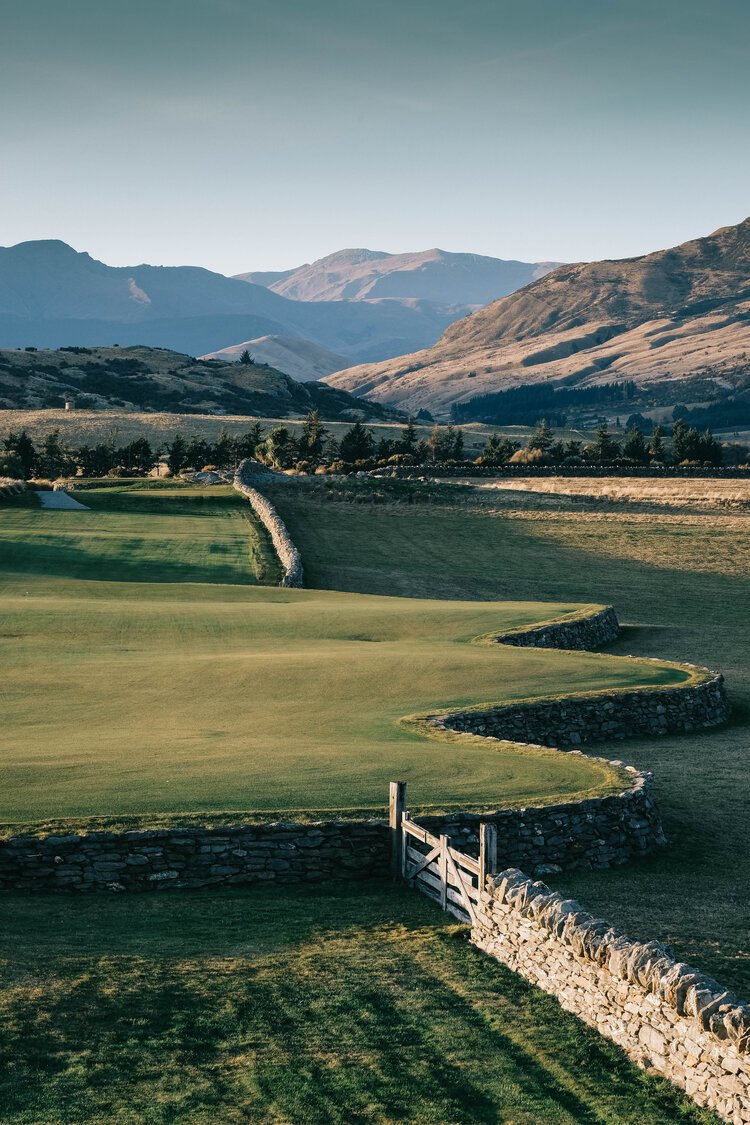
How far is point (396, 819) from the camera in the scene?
58.0 feet

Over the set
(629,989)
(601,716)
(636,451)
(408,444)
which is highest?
(408,444)

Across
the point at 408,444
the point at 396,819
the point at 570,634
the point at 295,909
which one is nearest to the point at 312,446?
the point at 408,444

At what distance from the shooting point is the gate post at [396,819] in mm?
17484

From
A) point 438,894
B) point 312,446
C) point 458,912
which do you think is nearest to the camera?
point 458,912

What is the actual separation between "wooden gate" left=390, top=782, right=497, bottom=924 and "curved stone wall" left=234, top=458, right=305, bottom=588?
3711 cm

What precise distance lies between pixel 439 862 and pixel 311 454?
10114cm

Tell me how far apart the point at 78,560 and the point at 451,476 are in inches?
1921

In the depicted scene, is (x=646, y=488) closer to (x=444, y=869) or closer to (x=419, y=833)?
(x=419, y=833)

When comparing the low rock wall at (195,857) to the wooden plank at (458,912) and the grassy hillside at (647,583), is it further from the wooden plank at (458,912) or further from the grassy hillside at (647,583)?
the grassy hillside at (647,583)

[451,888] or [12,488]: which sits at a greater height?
[12,488]

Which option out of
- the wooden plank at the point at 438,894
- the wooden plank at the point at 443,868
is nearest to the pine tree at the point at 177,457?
the wooden plank at the point at 438,894

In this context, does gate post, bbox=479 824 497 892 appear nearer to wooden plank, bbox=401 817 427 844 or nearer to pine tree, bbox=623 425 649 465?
wooden plank, bbox=401 817 427 844

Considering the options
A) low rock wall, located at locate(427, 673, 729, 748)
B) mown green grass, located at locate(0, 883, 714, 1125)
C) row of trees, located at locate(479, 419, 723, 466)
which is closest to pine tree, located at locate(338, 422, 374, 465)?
row of trees, located at locate(479, 419, 723, 466)

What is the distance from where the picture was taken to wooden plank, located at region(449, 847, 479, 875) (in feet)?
51.2
